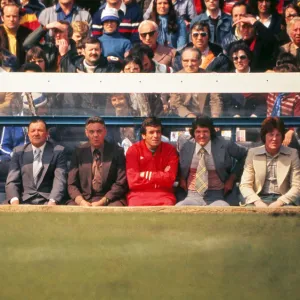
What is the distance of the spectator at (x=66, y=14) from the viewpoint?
1137 cm

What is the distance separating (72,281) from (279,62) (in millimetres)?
3610

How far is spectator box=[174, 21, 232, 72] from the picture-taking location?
9711 millimetres

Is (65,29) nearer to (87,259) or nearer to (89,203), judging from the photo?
(89,203)

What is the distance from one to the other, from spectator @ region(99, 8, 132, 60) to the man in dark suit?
2701 mm

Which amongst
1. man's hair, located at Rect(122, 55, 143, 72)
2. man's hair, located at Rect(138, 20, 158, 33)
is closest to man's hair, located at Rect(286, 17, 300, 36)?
man's hair, located at Rect(138, 20, 158, 33)

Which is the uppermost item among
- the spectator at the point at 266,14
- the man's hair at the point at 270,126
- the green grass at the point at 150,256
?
the spectator at the point at 266,14

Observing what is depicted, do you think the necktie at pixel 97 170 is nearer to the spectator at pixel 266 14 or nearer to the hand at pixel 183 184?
the hand at pixel 183 184

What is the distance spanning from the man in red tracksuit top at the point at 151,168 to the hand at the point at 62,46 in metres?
2.91

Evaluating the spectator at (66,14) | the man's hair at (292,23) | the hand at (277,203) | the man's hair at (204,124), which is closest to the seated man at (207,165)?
the man's hair at (204,124)

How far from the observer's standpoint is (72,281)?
692 cm

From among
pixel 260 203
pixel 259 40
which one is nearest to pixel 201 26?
pixel 259 40

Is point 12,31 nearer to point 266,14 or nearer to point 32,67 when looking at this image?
point 32,67

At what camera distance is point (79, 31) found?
35.2 ft

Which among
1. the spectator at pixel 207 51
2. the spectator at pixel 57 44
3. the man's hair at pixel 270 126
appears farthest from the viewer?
the spectator at pixel 57 44
